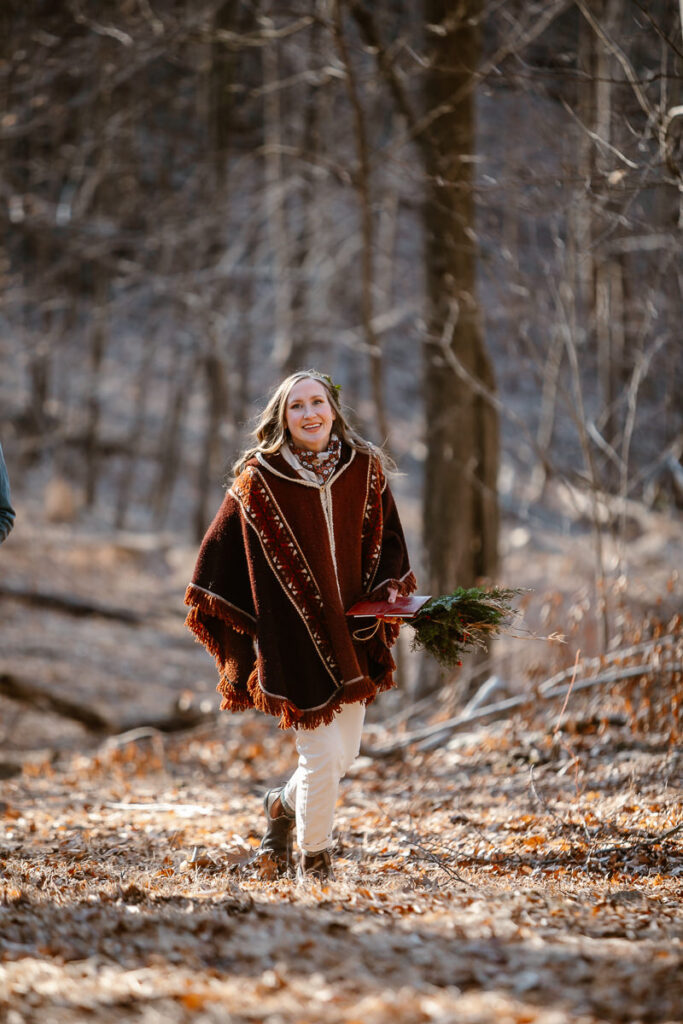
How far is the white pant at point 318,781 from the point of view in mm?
4258

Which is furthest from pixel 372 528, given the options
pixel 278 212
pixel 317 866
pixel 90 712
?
pixel 278 212

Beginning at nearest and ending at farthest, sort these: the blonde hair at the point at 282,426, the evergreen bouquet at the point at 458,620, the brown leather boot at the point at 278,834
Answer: the evergreen bouquet at the point at 458,620 < the blonde hair at the point at 282,426 < the brown leather boot at the point at 278,834

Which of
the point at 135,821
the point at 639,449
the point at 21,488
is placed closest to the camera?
the point at 135,821

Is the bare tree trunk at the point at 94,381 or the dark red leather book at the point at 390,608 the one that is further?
the bare tree trunk at the point at 94,381

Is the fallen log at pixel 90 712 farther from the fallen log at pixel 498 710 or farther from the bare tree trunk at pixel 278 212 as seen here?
the bare tree trunk at pixel 278 212

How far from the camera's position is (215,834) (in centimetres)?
563

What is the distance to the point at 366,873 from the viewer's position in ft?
15.4

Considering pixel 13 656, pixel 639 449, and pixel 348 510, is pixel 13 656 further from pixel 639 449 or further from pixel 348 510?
pixel 639 449

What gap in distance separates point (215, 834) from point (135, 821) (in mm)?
773

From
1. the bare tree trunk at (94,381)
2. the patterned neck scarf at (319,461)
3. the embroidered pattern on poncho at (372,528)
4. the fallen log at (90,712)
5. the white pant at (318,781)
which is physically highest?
the bare tree trunk at (94,381)

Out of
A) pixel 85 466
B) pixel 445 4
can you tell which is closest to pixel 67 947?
pixel 445 4

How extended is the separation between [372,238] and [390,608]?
368 inches

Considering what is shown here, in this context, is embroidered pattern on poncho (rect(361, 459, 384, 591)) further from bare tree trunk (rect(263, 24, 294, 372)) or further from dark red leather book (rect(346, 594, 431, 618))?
bare tree trunk (rect(263, 24, 294, 372))

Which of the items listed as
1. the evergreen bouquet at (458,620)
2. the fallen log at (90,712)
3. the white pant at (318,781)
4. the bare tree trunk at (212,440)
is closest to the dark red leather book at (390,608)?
the evergreen bouquet at (458,620)
